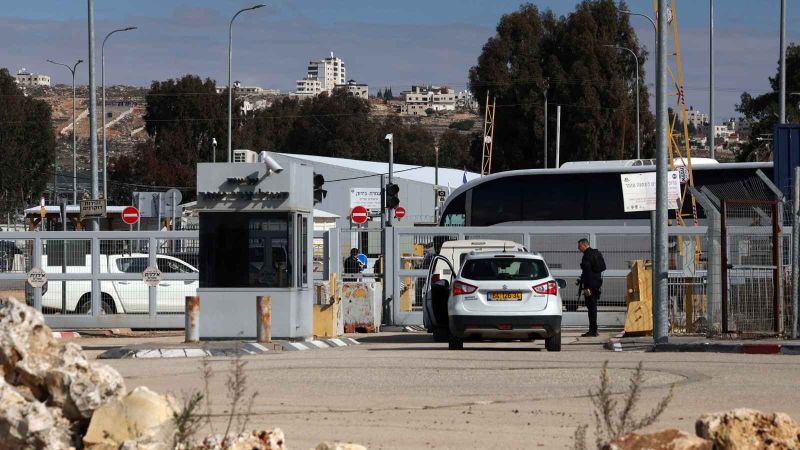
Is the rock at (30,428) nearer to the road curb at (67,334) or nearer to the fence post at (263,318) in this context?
the fence post at (263,318)

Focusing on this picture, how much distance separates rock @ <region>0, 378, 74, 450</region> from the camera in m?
8.45

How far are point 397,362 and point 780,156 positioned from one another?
11080 millimetres

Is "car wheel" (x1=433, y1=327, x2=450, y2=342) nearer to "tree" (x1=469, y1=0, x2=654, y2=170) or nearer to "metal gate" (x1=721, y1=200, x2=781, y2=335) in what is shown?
"metal gate" (x1=721, y1=200, x2=781, y2=335)

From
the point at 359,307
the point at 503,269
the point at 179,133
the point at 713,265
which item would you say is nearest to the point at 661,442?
the point at 503,269

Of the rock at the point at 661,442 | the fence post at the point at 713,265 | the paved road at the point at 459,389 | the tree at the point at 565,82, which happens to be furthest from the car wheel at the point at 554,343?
the tree at the point at 565,82

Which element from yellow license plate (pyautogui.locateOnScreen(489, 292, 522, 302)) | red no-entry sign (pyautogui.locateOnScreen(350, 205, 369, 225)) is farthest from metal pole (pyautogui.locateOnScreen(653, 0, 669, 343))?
red no-entry sign (pyautogui.locateOnScreen(350, 205, 369, 225))

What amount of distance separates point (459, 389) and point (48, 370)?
618cm

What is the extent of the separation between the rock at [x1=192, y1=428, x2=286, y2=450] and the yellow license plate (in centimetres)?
1224

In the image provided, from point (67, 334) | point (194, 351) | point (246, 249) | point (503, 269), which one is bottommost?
point (67, 334)

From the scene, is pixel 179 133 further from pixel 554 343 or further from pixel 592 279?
pixel 554 343

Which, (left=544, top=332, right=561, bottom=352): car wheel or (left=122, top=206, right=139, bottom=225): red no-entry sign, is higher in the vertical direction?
(left=122, top=206, right=139, bottom=225): red no-entry sign

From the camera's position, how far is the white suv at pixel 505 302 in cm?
2006

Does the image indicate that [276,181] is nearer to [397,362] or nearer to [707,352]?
[397,362]

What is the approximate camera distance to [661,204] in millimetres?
21125
